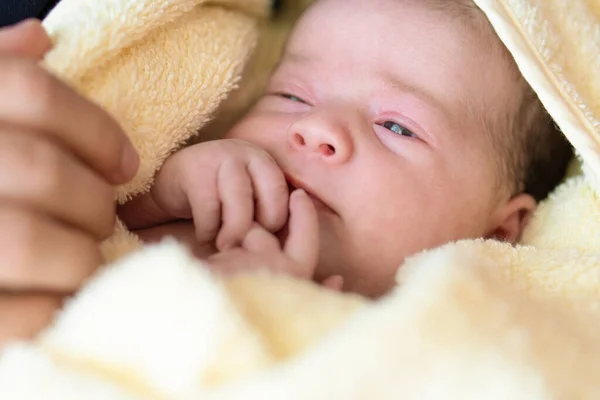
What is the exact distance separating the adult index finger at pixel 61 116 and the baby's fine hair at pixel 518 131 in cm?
60

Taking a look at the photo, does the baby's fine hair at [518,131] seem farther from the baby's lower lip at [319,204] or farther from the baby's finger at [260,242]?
the baby's finger at [260,242]

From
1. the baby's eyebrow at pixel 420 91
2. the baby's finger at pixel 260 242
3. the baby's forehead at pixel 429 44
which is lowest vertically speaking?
the baby's finger at pixel 260 242

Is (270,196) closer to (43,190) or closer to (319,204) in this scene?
(319,204)

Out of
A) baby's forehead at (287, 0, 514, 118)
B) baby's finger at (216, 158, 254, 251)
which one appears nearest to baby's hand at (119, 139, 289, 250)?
baby's finger at (216, 158, 254, 251)

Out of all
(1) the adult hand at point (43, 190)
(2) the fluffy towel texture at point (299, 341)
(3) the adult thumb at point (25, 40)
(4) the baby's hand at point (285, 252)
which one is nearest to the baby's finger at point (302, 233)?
(4) the baby's hand at point (285, 252)

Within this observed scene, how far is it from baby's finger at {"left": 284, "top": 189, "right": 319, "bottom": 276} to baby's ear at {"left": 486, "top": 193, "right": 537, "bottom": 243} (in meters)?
0.38

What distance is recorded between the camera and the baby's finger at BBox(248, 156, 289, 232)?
0.84 meters

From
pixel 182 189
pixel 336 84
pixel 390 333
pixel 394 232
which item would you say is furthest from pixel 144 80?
pixel 390 333

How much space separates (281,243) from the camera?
0.87 meters

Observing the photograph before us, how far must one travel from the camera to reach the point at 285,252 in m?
0.75

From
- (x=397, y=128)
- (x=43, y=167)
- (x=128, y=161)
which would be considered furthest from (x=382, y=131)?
(x=43, y=167)

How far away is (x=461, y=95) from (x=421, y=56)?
0.08 meters

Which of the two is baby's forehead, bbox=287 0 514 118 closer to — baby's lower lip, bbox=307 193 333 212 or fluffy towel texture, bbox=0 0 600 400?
baby's lower lip, bbox=307 193 333 212

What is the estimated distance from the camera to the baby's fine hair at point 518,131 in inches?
41.0
